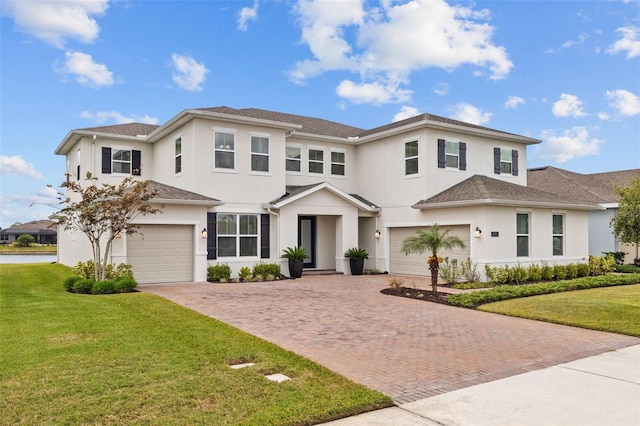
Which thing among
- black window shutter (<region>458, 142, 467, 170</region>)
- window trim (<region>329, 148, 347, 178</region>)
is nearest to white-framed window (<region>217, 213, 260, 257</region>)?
window trim (<region>329, 148, 347, 178</region>)

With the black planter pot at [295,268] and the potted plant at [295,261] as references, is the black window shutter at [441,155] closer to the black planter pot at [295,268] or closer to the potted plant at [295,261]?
the potted plant at [295,261]

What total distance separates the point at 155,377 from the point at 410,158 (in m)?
16.0

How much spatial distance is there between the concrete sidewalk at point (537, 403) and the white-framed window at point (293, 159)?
15818 millimetres

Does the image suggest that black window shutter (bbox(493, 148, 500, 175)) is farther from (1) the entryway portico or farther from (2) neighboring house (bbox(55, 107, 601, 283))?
(1) the entryway portico

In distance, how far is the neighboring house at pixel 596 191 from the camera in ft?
81.8

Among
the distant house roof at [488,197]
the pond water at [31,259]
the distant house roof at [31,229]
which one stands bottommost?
the pond water at [31,259]

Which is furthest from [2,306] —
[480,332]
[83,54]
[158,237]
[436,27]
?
[436,27]

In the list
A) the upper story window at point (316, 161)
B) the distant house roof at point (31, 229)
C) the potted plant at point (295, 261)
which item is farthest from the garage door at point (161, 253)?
the distant house roof at point (31, 229)

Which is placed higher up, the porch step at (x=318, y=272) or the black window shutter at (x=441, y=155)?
the black window shutter at (x=441, y=155)

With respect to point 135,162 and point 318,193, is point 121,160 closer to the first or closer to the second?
point 135,162

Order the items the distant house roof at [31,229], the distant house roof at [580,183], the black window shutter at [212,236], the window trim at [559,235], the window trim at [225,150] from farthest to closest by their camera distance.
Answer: the distant house roof at [31,229] < the distant house roof at [580,183] < the window trim at [559,235] < the window trim at [225,150] < the black window shutter at [212,236]

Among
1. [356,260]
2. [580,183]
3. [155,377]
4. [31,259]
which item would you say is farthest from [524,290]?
[31,259]

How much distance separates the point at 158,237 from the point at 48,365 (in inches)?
413

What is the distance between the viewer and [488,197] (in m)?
16.7
